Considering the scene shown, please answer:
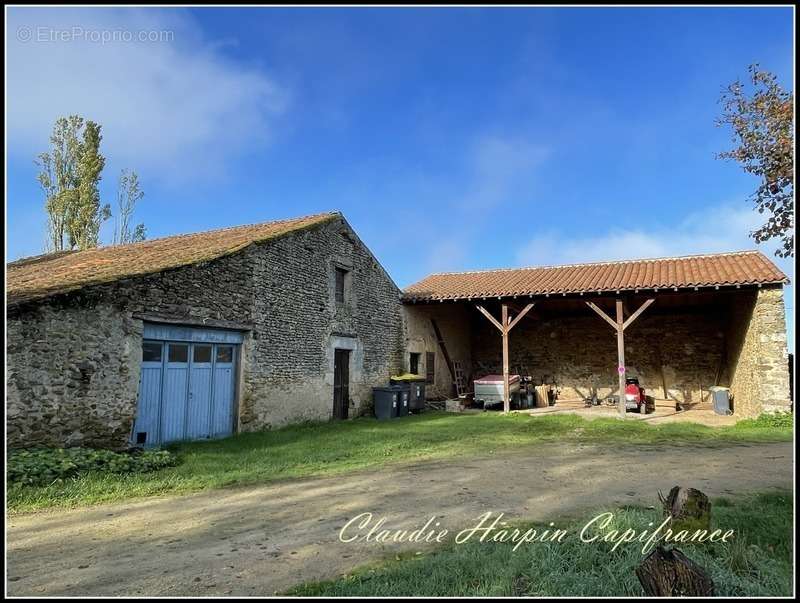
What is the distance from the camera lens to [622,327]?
41.4 ft

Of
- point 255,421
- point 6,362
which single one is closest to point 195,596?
point 6,362

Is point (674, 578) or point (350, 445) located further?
point (350, 445)

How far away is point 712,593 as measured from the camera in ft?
9.08

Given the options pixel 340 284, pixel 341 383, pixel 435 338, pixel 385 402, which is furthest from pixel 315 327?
pixel 435 338

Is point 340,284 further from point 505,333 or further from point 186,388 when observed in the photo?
point 186,388

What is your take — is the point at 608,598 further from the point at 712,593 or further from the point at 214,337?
the point at 214,337

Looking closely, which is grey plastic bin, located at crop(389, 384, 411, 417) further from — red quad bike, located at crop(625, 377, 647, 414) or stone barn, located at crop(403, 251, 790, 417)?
red quad bike, located at crop(625, 377, 647, 414)

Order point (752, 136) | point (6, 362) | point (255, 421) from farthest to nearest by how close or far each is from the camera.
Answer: point (255, 421) → point (6, 362) → point (752, 136)

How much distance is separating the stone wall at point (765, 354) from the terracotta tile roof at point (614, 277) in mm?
581

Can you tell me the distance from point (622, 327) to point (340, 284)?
22.5 ft

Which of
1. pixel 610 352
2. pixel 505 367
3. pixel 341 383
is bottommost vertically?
pixel 341 383

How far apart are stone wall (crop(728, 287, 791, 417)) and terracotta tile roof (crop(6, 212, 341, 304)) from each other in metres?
9.81

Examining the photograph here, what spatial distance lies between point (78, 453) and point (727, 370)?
53.0 ft
